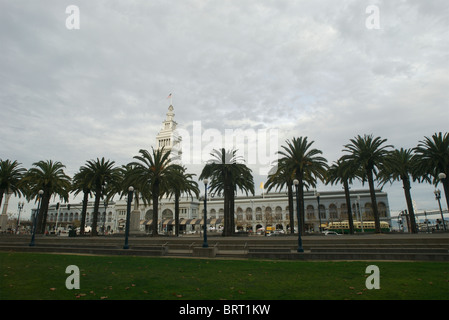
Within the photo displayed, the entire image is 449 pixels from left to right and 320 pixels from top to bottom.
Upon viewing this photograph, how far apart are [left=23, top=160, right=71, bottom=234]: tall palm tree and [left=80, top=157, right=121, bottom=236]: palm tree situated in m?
5.39

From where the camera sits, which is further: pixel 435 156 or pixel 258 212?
pixel 258 212

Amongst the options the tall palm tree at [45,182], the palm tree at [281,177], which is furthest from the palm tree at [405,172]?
→ the tall palm tree at [45,182]

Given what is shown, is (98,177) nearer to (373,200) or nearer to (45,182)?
(45,182)

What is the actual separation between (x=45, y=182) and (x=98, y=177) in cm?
849

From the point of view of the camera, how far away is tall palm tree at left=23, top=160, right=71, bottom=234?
4169 centimetres

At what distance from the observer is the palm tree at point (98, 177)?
134 ft

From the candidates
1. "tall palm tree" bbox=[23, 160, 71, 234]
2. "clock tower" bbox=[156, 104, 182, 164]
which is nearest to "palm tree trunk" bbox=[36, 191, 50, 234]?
"tall palm tree" bbox=[23, 160, 71, 234]

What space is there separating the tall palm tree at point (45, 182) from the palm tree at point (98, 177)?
17.7 ft

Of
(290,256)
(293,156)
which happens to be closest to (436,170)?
(293,156)

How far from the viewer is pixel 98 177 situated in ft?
135

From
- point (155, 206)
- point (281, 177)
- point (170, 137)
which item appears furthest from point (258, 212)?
point (155, 206)
